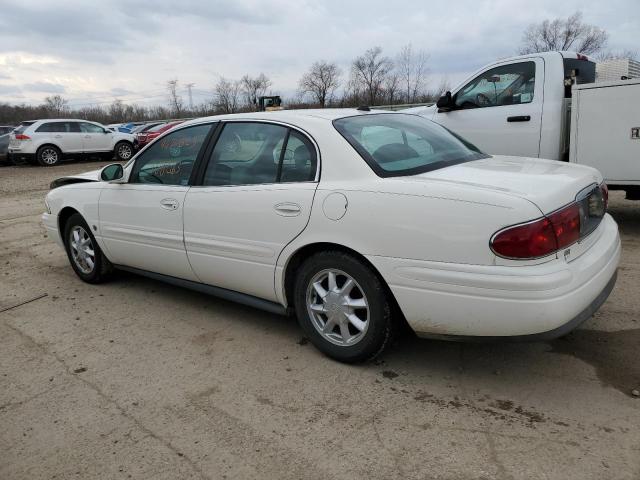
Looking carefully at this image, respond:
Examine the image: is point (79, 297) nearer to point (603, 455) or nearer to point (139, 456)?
point (139, 456)

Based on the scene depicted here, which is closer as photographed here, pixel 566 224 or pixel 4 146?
pixel 566 224

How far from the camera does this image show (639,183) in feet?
18.6

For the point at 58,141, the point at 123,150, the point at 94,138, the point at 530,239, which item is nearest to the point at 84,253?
the point at 530,239

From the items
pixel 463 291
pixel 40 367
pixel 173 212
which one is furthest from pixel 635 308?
pixel 40 367

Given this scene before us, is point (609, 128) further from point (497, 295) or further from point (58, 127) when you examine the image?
point (58, 127)

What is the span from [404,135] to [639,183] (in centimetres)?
355

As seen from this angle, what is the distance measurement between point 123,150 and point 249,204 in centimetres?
1957

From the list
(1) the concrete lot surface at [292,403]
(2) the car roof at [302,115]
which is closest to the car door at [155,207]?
(2) the car roof at [302,115]

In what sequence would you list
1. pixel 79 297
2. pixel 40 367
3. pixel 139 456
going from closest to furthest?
pixel 139 456 < pixel 40 367 < pixel 79 297

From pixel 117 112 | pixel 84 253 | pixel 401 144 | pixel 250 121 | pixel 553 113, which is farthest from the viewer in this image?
pixel 117 112

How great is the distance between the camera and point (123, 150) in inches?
835

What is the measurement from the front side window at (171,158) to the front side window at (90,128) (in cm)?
1739

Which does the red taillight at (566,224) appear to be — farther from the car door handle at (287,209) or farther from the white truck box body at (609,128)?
the white truck box body at (609,128)

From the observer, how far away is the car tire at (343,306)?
2965mm
